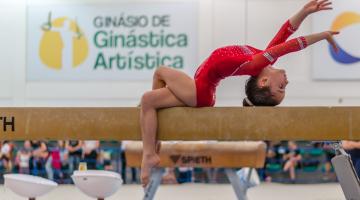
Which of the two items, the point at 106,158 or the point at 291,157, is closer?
the point at 106,158

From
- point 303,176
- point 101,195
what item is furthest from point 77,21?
point 101,195

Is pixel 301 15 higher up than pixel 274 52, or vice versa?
pixel 301 15

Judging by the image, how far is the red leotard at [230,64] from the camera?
325 centimetres

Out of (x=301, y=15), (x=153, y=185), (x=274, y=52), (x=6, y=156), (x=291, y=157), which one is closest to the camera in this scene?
(x=274, y=52)

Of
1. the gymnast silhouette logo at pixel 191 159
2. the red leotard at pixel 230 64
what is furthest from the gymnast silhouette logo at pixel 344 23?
the red leotard at pixel 230 64

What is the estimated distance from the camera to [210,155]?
17.5ft

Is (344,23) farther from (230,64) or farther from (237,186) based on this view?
(230,64)

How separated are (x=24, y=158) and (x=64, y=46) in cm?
206


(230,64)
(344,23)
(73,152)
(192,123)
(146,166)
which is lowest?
(73,152)

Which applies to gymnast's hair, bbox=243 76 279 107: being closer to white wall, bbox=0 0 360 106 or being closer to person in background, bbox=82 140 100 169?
white wall, bbox=0 0 360 106

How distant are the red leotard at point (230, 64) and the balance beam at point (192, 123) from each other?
13cm

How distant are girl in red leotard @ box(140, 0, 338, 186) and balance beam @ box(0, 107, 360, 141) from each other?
0.09 m

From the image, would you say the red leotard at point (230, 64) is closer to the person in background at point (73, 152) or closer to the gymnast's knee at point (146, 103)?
the gymnast's knee at point (146, 103)

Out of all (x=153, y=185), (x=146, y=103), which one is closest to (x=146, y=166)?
(x=146, y=103)
